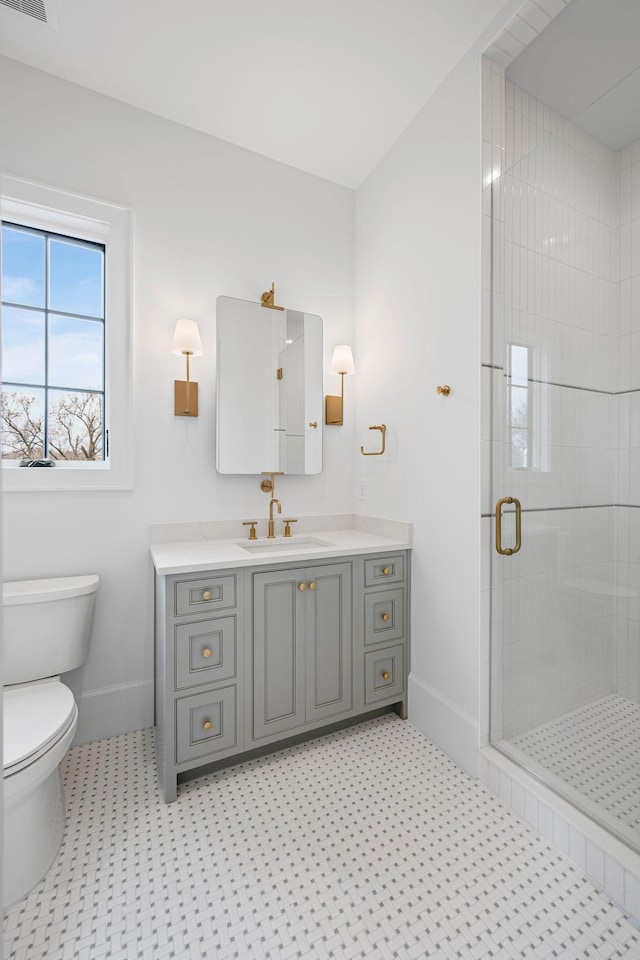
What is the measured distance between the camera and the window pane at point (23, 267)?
206 cm

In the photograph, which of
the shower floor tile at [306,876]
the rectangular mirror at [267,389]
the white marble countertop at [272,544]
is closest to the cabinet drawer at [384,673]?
the shower floor tile at [306,876]

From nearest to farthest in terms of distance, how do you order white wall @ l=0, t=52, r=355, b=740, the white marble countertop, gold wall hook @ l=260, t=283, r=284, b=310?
the white marble countertop, white wall @ l=0, t=52, r=355, b=740, gold wall hook @ l=260, t=283, r=284, b=310

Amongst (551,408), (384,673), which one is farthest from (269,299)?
(384,673)

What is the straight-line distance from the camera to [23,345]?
6.76 ft

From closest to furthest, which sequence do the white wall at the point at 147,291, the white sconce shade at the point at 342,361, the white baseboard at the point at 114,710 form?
the white wall at the point at 147,291
the white baseboard at the point at 114,710
the white sconce shade at the point at 342,361

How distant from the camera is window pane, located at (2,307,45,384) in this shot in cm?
204

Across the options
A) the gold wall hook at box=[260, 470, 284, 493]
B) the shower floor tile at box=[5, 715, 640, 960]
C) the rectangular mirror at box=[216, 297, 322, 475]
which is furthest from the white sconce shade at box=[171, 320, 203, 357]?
the shower floor tile at box=[5, 715, 640, 960]

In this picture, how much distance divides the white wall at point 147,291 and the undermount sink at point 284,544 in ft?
0.63

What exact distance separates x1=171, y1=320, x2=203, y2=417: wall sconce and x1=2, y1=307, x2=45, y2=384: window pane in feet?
1.82

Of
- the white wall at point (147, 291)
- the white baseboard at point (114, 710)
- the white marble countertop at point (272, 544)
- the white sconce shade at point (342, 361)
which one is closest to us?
the white marble countertop at point (272, 544)

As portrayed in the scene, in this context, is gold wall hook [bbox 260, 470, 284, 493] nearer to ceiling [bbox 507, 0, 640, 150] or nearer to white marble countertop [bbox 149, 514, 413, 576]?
white marble countertop [bbox 149, 514, 413, 576]

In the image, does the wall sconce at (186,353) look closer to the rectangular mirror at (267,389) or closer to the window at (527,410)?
the rectangular mirror at (267,389)

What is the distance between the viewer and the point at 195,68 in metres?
1.96

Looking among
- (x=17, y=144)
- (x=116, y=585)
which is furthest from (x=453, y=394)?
(x=17, y=144)
